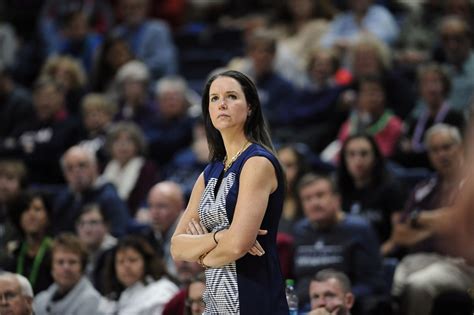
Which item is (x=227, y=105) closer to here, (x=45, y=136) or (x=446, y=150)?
(x=446, y=150)

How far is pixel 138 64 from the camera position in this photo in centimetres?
966

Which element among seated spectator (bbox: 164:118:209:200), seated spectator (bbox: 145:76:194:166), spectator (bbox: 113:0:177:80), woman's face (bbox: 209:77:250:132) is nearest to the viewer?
woman's face (bbox: 209:77:250:132)

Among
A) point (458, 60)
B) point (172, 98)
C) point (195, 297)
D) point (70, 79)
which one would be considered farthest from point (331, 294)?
point (70, 79)

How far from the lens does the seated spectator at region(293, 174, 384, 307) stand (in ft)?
20.8

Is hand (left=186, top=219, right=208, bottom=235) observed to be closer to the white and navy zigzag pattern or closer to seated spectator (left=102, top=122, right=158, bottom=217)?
the white and navy zigzag pattern

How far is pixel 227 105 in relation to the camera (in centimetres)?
399

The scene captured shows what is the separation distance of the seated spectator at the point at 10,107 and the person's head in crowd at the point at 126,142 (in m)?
1.70

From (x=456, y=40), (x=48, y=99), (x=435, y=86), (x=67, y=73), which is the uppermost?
(x=67, y=73)

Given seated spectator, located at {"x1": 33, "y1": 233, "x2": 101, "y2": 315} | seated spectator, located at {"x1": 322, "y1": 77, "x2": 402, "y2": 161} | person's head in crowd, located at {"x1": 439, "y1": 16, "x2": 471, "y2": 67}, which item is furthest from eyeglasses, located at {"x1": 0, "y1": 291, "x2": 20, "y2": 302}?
person's head in crowd, located at {"x1": 439, "y1": 16, "x2": 471, "y2": 67}

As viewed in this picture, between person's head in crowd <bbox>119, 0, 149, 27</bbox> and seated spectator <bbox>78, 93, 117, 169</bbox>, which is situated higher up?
person's head in crowd <bbox>119, 0, 149, 27</bbox>

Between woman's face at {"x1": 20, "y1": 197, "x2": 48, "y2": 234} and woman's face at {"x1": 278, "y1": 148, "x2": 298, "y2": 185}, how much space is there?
178 centimetres

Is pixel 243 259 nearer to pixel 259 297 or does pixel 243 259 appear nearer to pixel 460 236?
pixel 259 297

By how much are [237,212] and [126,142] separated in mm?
4753

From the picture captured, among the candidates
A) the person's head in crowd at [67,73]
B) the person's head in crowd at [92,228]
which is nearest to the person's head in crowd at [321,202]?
the person's head in crowd at [92,228]
